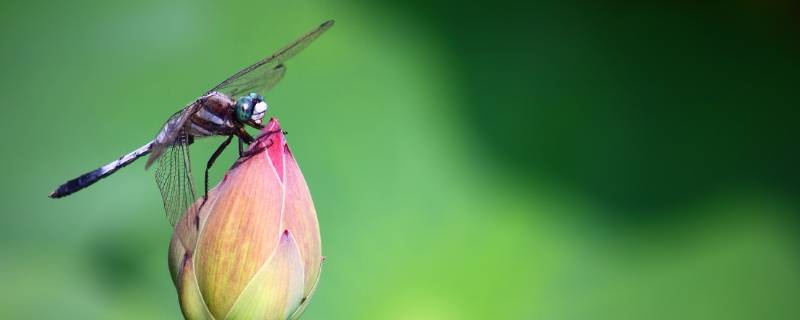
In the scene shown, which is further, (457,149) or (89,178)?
(457,149)

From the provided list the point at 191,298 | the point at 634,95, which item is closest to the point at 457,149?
the point at 634,95

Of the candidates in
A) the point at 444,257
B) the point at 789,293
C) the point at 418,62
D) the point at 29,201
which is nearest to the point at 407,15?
the point at 418,62

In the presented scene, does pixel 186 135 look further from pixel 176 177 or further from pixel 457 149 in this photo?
pixel 457 149

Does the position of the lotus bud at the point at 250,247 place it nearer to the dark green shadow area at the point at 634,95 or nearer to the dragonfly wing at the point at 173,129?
the dragonfly wing at the point at 173,129

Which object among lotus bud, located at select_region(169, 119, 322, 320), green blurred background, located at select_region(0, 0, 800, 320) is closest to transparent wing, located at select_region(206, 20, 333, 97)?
green blurred background, located at select_region(0, 0, 800, 320)

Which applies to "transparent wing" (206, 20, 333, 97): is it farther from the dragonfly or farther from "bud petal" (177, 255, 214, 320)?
"bud petal" (177, 255, 214, 320)
